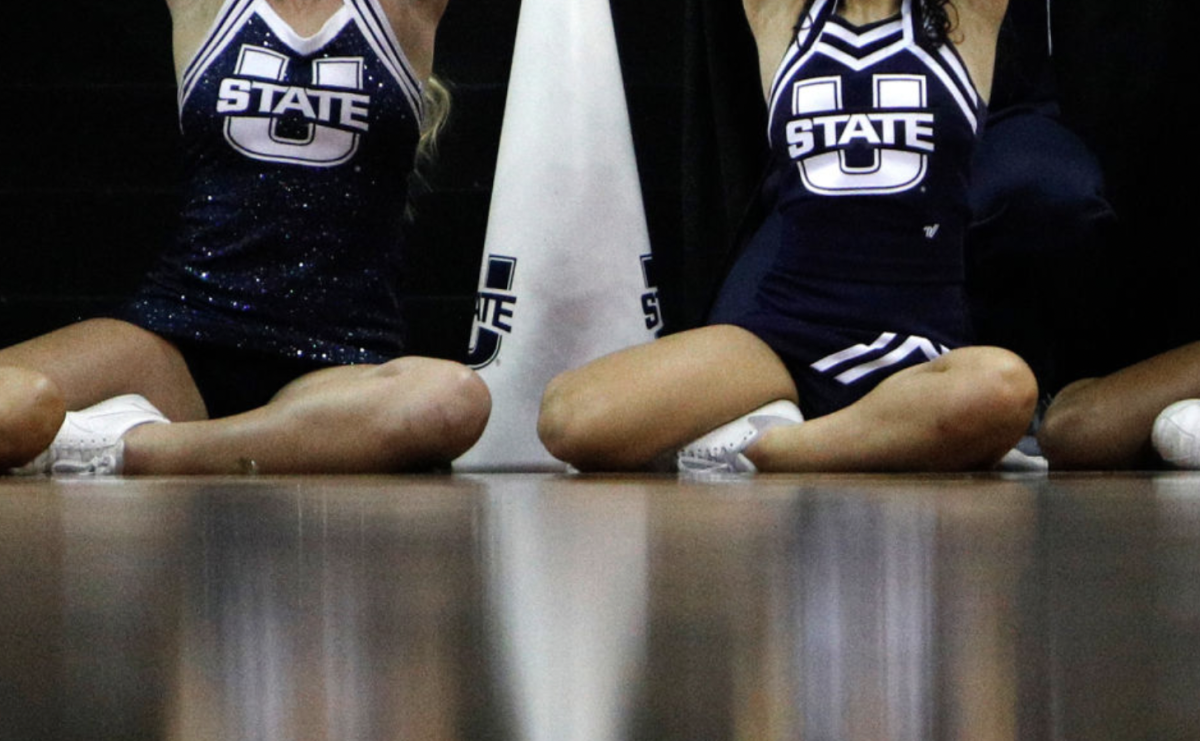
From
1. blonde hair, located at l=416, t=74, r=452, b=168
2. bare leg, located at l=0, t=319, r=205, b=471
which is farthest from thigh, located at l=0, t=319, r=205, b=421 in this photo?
blonde hair, located at l=416, t=74, r=452, b=168

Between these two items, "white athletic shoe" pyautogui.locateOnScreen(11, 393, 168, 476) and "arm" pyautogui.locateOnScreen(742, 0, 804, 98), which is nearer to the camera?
"white athletic shoe" pyautogui.locateOnScreen(11, 393, 168, 476)

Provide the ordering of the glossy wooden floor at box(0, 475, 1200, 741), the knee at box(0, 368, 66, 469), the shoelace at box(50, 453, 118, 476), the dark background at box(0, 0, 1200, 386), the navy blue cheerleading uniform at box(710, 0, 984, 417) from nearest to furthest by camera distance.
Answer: the glossy wooden floor at box(0, 475, 1200, 741) < the knee at box(0, 368, 66, 469) < the shoelace at box(50, 453, 118, 476) < the navy blue cheerleading uniform at box(710, 0, 984, 417) < the dark background at box(0, 0, 1200, 386)

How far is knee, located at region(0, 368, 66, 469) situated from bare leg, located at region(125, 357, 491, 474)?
0.36 feet

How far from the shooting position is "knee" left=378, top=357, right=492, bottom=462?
4.39 feet

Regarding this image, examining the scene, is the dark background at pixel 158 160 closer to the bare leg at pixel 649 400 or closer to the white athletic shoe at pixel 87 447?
the bare leg at pixel 649 400

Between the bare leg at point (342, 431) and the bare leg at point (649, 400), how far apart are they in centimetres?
9

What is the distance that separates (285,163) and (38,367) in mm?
327

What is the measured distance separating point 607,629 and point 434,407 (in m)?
0.92

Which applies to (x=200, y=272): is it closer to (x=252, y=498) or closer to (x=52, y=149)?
(x=52, y=149)

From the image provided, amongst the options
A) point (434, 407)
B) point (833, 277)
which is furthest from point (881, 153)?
point (434, 407)

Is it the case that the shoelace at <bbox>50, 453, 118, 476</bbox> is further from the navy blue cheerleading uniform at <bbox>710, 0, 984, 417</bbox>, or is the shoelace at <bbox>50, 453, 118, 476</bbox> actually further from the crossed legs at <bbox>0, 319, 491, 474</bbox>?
the navy blue cheerleading uniform at <bbox>710, 0, 984, 417</bbox>

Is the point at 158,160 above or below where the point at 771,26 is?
below

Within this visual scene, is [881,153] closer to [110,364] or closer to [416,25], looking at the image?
[416,25]

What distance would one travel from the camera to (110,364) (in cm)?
143
